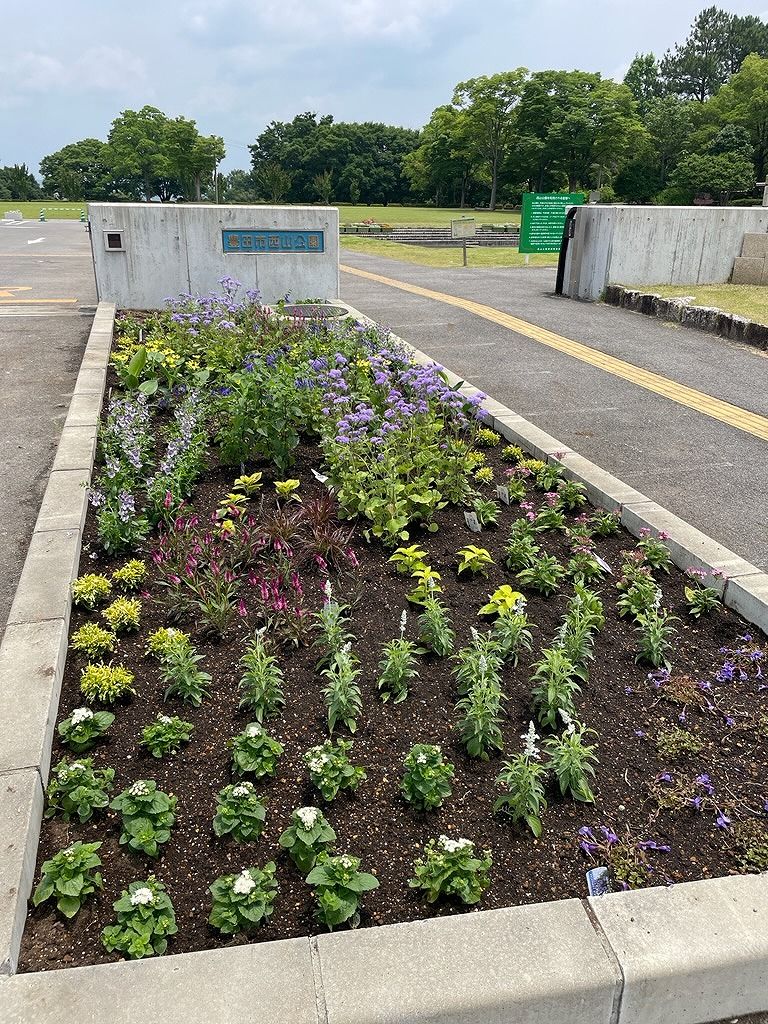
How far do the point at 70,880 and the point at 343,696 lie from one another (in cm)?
102

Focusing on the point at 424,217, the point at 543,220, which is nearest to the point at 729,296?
the point at 543,220

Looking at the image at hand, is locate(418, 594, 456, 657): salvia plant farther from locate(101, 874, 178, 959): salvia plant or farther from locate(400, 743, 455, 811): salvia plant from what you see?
locate(101, 874, 178, 959): salvia plant

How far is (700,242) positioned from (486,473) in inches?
457

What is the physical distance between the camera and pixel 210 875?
214 centimetres

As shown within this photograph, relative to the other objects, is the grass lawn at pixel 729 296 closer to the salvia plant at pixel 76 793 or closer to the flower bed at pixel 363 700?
the flower bed at pixel 363 700

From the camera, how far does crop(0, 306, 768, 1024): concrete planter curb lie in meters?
1.67

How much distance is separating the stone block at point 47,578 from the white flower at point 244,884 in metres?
1.51

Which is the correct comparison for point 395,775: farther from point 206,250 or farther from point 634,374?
point 206,250

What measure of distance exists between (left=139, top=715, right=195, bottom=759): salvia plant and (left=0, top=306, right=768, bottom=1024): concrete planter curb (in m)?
0.44

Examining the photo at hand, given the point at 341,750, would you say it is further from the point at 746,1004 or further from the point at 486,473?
the point at 486,473

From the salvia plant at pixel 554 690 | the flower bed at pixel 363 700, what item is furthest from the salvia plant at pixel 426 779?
the salvia plant at pixel 554 690

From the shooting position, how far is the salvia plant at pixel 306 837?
2.10 metres

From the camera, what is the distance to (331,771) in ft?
7.72

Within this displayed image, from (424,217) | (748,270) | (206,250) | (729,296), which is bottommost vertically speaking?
(729,296)
